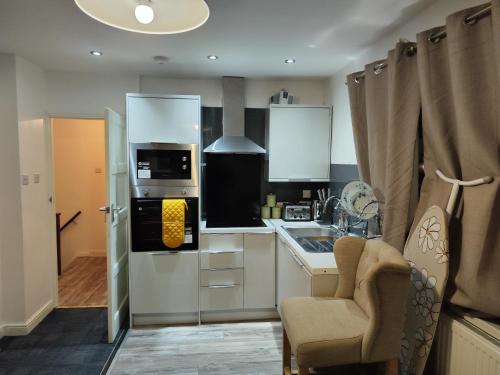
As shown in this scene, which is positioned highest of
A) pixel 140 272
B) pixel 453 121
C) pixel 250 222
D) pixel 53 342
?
pixel 453 121

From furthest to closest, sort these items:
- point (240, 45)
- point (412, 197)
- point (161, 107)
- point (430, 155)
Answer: point (161, 107)
point (240, 45)
point (412, 197)
point (430, 155)

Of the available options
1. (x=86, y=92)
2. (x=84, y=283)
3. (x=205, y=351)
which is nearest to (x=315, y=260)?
(x=205, y=351)

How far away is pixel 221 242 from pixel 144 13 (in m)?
2.04

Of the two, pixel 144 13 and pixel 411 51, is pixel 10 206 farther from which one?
pixel 411 51

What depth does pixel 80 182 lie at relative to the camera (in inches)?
187

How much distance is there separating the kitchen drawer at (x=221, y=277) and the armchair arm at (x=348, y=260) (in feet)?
4.12

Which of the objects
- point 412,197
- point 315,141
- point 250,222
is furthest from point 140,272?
point 412,197

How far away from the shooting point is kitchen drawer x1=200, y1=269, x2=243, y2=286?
2924 millimetres

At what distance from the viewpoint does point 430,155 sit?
170 centimetres

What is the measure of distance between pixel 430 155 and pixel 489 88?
17.1 inches

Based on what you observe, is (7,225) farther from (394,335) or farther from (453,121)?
(453,121)

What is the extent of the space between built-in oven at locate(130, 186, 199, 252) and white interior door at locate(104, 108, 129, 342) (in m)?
0.15

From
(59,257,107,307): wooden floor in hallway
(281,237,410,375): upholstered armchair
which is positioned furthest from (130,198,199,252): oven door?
(281,237,410,375): upholstered armchair

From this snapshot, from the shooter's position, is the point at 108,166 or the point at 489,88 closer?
the point at 489,88
